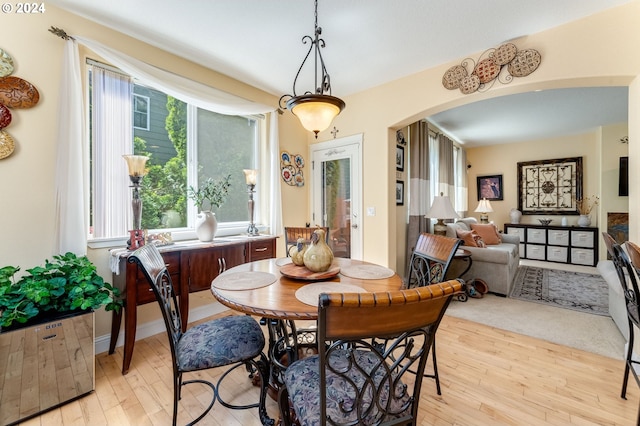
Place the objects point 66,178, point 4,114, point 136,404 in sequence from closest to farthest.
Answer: point 136,404, point 4,114, point 66,178

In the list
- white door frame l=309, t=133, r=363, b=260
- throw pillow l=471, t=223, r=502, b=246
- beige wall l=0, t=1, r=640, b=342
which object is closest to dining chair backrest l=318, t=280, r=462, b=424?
beige wall l=0, t=1, r=640, b=342

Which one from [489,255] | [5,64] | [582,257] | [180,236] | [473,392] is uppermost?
[5,64]

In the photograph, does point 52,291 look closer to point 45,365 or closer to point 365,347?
point 45,365

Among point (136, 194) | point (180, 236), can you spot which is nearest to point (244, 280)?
point (136, 194)

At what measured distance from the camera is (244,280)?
152cm

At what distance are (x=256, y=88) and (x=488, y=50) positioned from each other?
2.52m

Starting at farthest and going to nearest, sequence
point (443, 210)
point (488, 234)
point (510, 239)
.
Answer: point (510, 239)
point (488, 234)
point (443, 210)

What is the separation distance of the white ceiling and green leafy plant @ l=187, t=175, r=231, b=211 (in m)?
1.23

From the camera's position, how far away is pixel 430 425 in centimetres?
146

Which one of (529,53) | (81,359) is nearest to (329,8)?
(529,53)

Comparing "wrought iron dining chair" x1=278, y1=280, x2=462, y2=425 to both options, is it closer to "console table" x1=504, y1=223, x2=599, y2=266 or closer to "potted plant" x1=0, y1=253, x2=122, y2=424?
"potted plant" x1=0, y1=253, x2=122, y2=424

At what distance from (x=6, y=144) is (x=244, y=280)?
1.90 meters

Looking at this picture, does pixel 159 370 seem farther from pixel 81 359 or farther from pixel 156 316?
pixel 156 316

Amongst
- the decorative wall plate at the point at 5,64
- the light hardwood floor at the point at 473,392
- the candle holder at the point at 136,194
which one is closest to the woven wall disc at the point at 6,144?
the decorative wall plate at the point at 5,64
